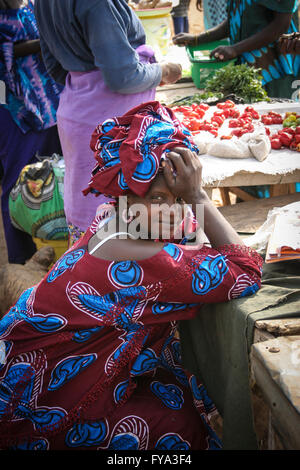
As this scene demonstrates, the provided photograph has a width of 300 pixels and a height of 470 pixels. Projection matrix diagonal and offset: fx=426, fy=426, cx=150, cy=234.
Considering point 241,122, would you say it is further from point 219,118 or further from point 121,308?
point 121,308

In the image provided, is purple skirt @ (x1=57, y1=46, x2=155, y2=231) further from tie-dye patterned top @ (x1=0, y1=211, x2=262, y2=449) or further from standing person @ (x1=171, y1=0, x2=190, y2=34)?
standing person @ (x1=171, y1=0, x2=190, y2=34)

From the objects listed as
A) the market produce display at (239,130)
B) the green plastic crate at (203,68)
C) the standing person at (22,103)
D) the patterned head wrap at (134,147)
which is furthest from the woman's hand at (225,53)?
the patterned head wrap at (134,147)

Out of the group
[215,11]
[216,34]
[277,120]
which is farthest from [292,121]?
[215,11]

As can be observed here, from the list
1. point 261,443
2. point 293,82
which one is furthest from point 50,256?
point 293,82

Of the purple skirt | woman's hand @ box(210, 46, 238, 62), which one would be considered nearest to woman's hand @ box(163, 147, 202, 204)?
the purple skirt

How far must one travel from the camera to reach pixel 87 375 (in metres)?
1.48

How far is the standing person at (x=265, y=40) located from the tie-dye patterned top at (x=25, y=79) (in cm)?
188

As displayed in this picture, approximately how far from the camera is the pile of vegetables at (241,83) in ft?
12.8

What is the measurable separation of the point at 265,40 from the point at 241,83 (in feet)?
2.07

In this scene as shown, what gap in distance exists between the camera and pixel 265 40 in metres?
4.21

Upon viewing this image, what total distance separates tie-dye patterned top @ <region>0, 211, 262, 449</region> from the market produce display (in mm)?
1277

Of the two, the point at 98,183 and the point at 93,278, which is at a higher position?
the point at 98,183

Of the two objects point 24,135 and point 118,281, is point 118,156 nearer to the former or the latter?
point 118,281

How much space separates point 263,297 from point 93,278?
0.55m
